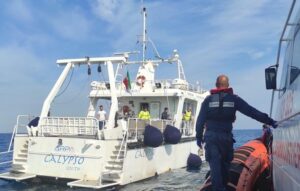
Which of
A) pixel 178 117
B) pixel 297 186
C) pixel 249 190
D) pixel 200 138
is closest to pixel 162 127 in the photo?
pixel 178 117

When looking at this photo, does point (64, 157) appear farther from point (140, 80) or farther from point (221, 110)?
point (221, 110)

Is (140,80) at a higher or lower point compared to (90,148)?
higher

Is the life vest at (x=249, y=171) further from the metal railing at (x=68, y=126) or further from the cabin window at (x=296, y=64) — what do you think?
the metal railing at (x=68, y=126)

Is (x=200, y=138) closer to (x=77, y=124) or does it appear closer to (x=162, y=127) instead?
(x=77, y=124)

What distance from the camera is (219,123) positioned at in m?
5.15

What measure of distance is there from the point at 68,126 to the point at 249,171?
8.15 m

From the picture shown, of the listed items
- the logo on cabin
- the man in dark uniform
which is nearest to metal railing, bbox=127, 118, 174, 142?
the logo on cabin

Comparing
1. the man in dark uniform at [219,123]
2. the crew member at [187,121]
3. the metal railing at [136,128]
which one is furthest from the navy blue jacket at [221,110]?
the crew member at [187,121]

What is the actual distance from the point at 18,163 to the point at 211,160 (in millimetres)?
10196

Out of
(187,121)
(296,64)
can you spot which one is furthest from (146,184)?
(296,64)

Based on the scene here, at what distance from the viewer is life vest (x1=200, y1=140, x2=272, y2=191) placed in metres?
6.15

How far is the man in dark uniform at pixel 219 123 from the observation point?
5.11m

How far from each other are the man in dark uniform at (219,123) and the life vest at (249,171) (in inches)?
32.3

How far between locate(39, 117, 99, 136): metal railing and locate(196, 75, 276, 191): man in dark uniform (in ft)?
25.9
